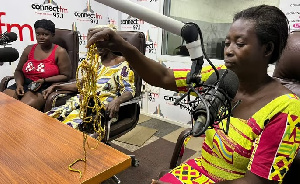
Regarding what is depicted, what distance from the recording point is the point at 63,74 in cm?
252

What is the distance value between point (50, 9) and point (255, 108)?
3085 millimetres

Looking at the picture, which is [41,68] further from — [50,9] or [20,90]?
[50,9]

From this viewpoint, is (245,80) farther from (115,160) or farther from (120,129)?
(120,129)

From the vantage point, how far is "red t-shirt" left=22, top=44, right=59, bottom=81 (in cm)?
250

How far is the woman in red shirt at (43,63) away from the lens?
97.6 inches

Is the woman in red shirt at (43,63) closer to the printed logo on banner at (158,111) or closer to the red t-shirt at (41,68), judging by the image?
the red t-shirt at (41,68)

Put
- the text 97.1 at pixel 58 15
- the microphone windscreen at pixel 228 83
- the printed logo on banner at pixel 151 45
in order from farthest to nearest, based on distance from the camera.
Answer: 1. the printed logo on banner at pixel 151 45
2. the text 97.1 at pixel 58 15
3. the microphone windscreen at pixel 228 83

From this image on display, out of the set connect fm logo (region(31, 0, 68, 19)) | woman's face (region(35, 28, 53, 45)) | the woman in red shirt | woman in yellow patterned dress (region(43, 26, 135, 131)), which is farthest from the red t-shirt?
connect fm logo (region(31, 0, 68, 19))

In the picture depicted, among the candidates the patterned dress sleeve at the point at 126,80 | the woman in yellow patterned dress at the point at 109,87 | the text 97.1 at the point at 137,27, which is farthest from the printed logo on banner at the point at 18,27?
the patterned dress sleeve at the point at 126,80

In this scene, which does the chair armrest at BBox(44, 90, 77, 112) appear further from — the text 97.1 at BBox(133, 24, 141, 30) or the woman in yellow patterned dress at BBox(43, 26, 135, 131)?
the text 97.1 at BBox(133, 24, 141, 30)

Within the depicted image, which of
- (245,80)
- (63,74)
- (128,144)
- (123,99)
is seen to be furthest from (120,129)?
(245,80)

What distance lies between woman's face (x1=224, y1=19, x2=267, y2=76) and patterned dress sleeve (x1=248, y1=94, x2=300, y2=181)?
18cm

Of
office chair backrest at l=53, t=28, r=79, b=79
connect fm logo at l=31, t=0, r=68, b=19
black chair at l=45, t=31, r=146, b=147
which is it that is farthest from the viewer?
connect fm logo at l=31, t=0, r=68, b=19

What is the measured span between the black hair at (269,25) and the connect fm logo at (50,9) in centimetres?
293
